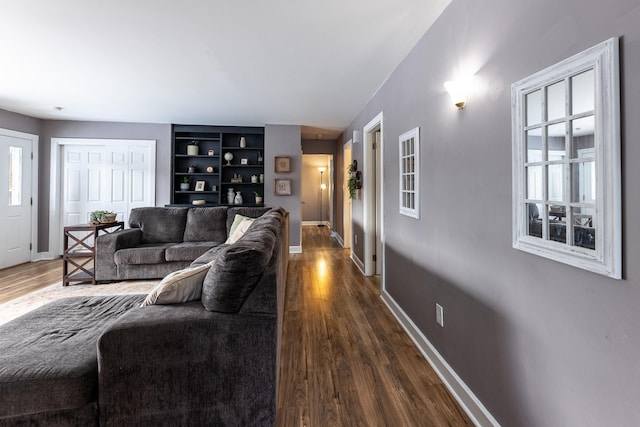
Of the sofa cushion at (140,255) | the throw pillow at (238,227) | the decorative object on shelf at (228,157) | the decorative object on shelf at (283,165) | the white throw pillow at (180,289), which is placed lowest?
the sofa cushion at (140,255)

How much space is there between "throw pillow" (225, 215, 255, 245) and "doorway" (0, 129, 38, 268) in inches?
139

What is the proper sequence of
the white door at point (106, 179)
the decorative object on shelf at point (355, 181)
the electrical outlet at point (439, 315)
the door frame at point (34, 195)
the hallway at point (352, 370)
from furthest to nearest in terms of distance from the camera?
1. the white door at point (106, 179)
2. the door frame at point (34, 195)
3. the decorative object on shelf at point (355, 181)
4. the electrical outlet at point (439, 315)
5. the hallway at point (352, 370)

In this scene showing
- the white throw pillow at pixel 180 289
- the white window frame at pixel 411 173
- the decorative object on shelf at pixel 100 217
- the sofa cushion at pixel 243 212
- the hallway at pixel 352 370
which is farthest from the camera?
the sofa cushion at pixel 243 212

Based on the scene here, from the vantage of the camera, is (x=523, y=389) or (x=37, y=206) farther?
(x=37, y=206)

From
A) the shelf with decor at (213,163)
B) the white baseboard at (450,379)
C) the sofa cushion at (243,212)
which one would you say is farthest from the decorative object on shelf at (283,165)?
the white baseboard at (450,379)

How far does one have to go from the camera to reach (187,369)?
124 cm

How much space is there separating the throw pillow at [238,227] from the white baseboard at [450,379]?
2.03m

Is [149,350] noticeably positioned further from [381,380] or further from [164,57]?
[164,57]

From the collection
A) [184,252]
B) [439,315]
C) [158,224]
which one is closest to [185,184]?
[158,224]

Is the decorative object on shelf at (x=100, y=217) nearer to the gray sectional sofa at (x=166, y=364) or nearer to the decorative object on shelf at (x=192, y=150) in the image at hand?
the decorative object on shelf at (x=192, y=150)

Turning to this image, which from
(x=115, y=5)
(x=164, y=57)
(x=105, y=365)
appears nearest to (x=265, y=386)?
(x=105, y=365)

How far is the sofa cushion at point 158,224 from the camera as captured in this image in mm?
4066

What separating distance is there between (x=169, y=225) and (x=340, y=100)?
2.99 m

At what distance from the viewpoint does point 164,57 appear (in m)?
2.67
